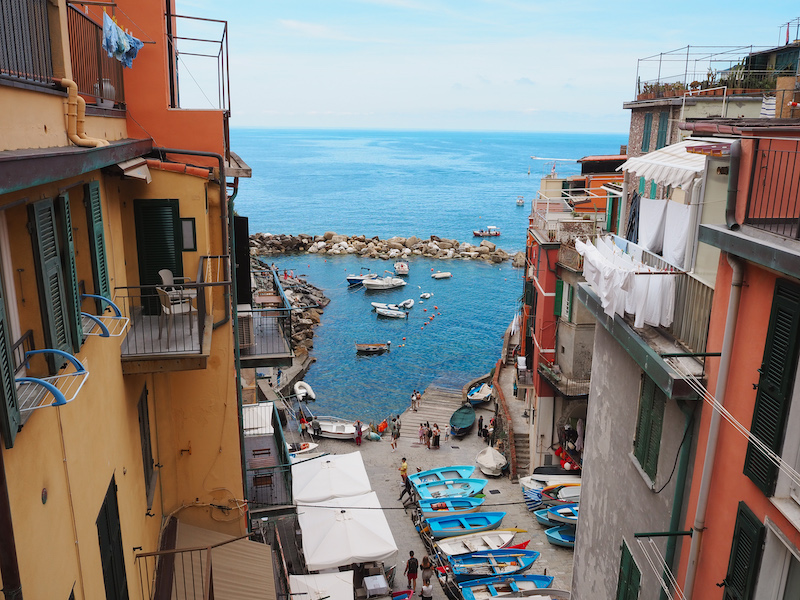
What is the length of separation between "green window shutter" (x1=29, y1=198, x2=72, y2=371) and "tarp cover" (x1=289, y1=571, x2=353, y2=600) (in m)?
12.0

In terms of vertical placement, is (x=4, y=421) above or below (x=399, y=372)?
above

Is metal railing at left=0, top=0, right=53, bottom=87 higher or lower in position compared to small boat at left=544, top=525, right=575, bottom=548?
higher

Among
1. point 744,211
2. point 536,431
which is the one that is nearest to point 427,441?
point 536,431

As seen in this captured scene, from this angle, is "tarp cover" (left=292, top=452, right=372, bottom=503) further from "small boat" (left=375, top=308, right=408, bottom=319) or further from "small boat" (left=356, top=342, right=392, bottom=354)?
"small boat" (left=375, top=308, right=408, bottom=319)

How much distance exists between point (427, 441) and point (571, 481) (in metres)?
10.2

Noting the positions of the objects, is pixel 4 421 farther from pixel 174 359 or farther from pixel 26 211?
pixel 174 359

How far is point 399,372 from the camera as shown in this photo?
168 feet

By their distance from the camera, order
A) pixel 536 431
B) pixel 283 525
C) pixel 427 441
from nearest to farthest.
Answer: pixel 283 525, pixel 536 431, pixel 427 441

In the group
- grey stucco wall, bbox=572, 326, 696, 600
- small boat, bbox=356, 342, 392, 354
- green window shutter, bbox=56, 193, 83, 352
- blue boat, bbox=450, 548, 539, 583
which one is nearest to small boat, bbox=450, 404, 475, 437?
blue boat, bbox=450, 548, 539, 583

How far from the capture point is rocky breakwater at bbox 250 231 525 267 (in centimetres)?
8819

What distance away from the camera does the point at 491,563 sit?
826 inches

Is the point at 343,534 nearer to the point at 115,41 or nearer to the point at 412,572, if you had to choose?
the point at 412,572

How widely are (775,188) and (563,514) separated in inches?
754

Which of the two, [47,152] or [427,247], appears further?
[427,247]
